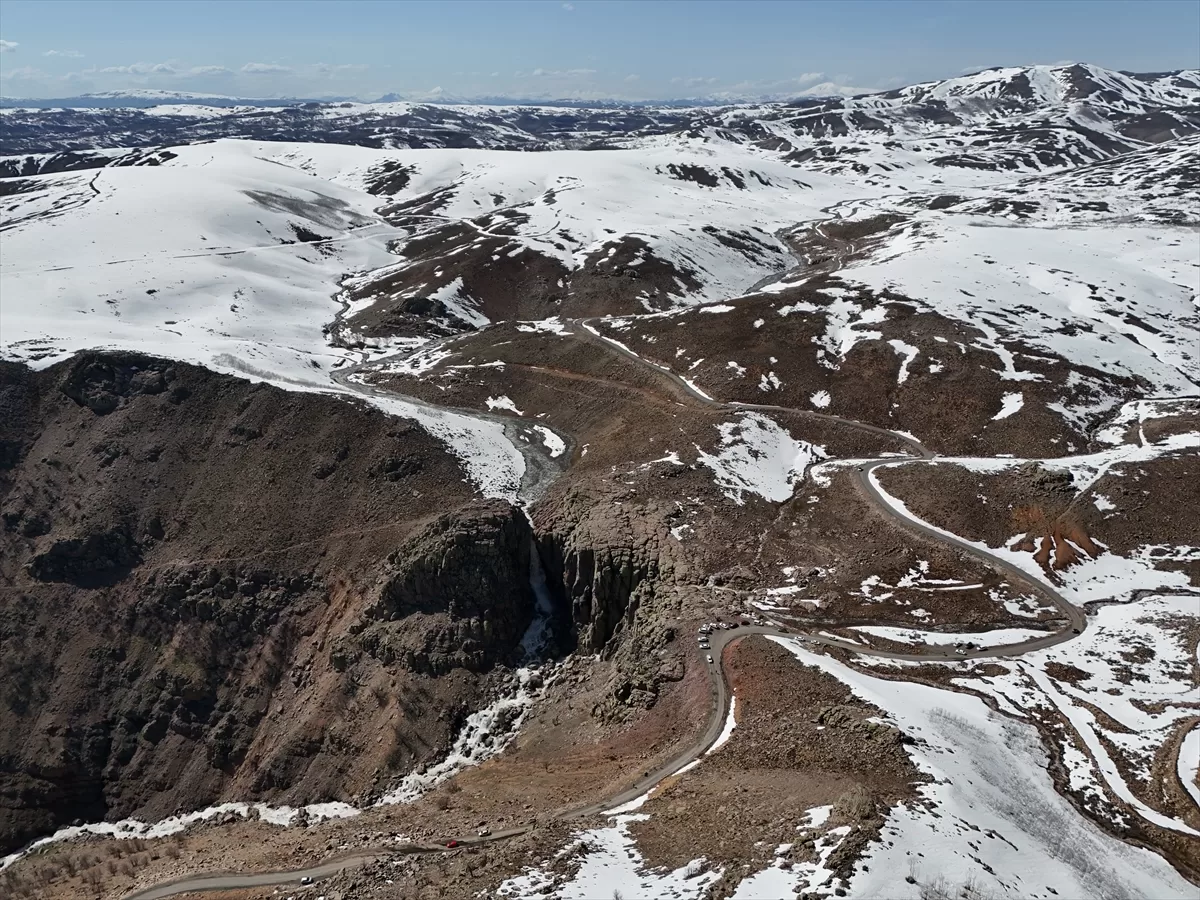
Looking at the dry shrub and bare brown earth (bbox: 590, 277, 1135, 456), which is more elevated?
bare brown earth (bbox: 590, 277, 1135, 456)

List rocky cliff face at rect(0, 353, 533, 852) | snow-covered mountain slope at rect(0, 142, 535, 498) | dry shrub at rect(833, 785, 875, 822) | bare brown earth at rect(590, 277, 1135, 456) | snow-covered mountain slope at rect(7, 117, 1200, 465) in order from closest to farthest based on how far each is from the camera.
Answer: dry shrub at rect(833, 785, 875, 822), rocky cliff face at rect(0, 353, 533, 852), bare brown earth at rect(590, 277, 1135, 456), snow-covered mountain slope at rect(0, 142, 535, 498), snow-covered mountain slope at rect(7, 117, 1200, 465)

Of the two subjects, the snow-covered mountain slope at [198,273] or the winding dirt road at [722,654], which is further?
the snow-covered mountain slope at [198,273]

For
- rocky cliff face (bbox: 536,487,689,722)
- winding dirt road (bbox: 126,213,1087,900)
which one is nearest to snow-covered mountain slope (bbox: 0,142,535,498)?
rocky cliff face (bbox: 536,487,689,722)

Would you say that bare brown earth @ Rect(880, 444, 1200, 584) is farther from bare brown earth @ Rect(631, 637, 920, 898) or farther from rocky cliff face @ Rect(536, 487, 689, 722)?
bare brown earth @ Rect(631, 637, 920, 898)

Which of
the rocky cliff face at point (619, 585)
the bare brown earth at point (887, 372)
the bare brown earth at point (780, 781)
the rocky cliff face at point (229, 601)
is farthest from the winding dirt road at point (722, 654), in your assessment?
the rocky cliff face at point (229, 601)

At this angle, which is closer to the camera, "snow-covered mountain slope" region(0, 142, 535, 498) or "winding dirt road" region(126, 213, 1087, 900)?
"winding dirt road" region(126, 213, 1087, 900)

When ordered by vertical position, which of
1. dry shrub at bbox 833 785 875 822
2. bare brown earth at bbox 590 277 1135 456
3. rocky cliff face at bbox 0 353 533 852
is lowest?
rocky cliff face at bbox 0 353 533 852

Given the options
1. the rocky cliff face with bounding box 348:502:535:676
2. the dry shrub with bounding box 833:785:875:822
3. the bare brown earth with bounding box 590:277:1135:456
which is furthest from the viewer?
the bare brown earth with bounding box 590:277:1135:456

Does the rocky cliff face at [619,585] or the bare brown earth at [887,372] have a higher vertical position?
the bare brown earth at [887,372]

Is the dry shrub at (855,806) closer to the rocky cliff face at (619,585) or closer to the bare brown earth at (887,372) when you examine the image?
the rocky cliff face at (619,585)

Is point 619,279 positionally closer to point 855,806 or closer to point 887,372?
point 887,372
